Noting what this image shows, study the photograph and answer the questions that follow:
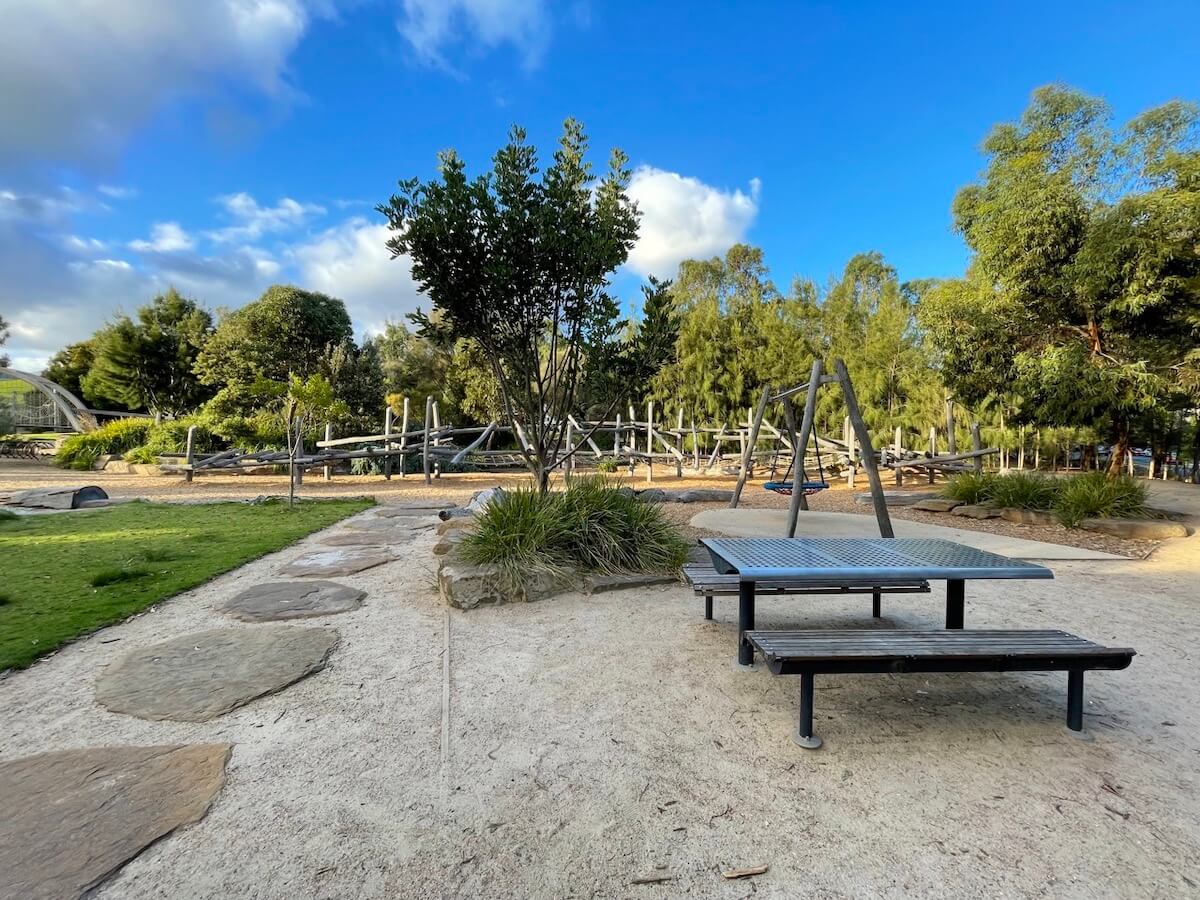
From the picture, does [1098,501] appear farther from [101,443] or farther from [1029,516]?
[101,443]

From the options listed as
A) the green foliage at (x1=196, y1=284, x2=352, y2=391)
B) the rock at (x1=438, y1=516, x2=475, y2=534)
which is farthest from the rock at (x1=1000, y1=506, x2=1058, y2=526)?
the green foliage at (x1=196, y1=284, x2=352, y2=391)

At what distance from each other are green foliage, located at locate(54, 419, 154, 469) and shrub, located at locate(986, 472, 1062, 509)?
22.7 meters

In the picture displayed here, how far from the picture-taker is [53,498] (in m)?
9.17

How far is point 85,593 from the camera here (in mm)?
4027

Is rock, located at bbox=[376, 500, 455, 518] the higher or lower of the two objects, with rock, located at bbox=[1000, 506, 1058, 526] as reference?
lower

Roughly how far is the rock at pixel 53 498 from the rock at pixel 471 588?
889 cm

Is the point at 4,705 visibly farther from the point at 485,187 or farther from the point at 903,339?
the point at 903,339

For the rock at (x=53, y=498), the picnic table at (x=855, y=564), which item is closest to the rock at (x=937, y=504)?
the picnic table at (x=855, y=564)

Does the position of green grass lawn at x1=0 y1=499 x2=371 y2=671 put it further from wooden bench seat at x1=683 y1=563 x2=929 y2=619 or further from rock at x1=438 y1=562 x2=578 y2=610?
wooden bench seat at x1=683 y1=563 x2=929 y2=619

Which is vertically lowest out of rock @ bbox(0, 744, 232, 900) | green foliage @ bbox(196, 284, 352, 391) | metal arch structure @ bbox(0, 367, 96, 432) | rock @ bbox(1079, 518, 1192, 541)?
rock @ bbox(0, 744, 232, 900)

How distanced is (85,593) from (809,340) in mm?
19770

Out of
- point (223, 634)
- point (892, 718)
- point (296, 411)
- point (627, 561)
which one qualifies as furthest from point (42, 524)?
point (892, 718)

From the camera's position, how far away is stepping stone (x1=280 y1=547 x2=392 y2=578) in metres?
4.89

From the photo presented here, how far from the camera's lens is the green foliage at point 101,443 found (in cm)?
1727
